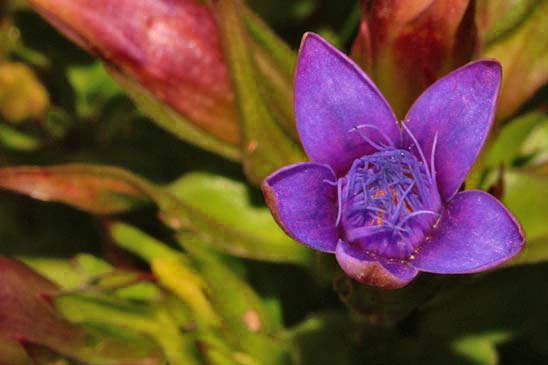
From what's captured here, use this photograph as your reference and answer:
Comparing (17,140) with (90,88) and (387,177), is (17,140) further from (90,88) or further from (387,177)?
(387,177)

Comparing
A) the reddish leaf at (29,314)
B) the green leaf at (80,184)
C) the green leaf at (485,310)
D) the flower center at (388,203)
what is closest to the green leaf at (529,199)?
the green leaf at (485,310)

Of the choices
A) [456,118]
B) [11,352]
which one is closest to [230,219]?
[11,352]

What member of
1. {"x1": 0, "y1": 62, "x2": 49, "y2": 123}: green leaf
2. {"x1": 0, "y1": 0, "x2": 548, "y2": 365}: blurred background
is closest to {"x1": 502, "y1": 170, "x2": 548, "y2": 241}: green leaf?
{"x1": 0, "y1": 0, "x2": 548, "y2": 365}: blurred background

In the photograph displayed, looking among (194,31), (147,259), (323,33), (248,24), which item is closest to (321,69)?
(248,24)

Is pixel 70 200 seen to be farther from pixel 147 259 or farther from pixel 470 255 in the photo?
pixel 470 255

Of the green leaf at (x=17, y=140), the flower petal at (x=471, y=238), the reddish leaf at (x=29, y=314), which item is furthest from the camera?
the green leaf at (x=17, y=140)

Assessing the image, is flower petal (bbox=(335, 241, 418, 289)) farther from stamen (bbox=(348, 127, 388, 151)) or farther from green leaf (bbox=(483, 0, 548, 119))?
green leaf (bbox=(483, 0, 548, 119))

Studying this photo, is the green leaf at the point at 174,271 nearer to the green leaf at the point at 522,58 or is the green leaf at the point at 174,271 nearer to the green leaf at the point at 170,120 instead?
the green leaf at the point at 170,120
